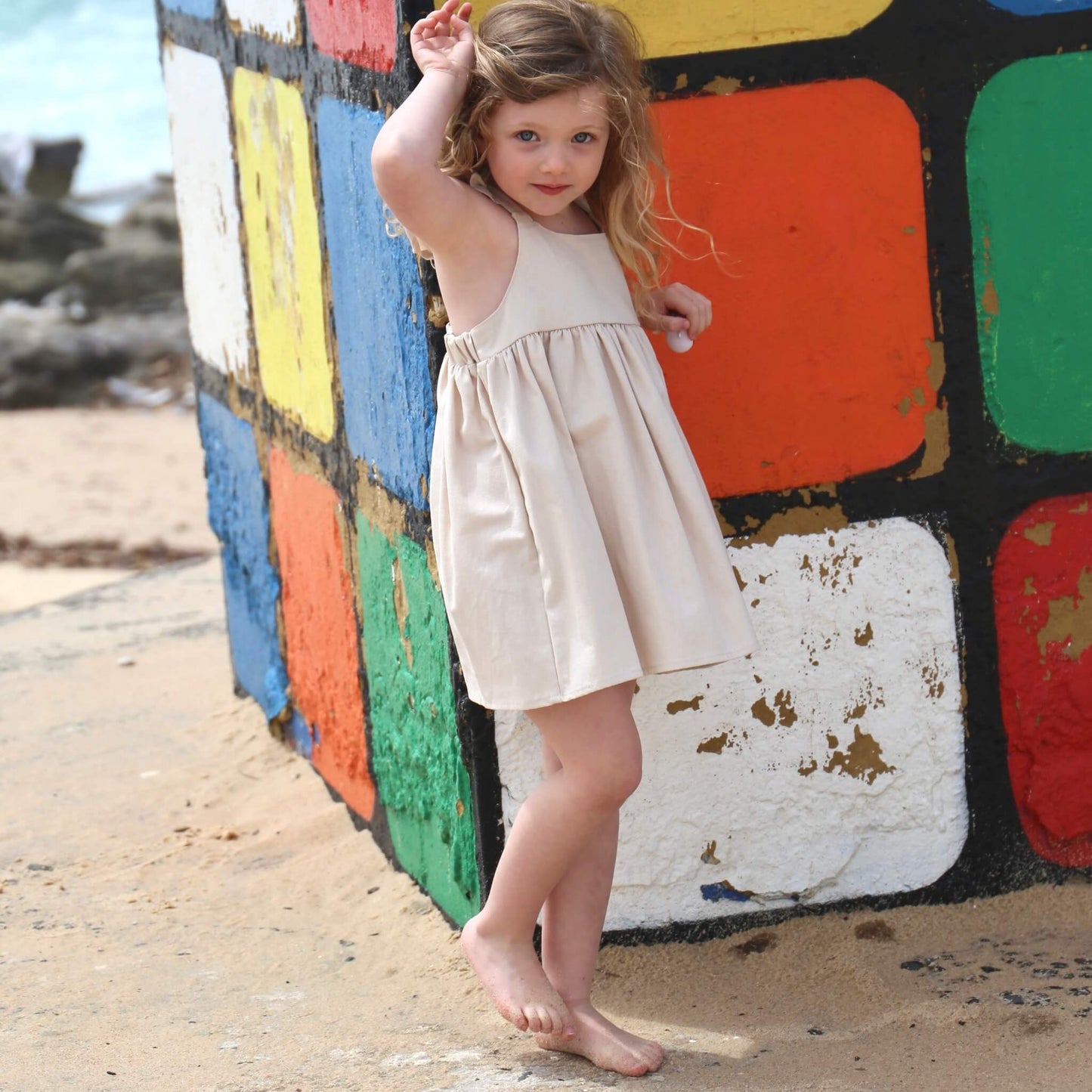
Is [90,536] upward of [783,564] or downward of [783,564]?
downward

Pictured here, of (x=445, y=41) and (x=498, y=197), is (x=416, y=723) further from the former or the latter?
(x=445, y=41)

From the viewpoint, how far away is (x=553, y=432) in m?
2.07

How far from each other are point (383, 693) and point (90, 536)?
5.37 m

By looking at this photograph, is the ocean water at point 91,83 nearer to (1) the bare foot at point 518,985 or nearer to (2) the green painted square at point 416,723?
(2) the green painted square at point 416,723

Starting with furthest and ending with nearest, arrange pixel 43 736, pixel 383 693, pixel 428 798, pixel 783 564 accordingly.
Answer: pixel 43 736
pixel 383 693
pixel 428 798
pixel 783 564

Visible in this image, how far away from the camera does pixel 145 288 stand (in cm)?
1430

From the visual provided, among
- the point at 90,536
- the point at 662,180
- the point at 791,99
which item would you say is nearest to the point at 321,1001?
the point at 662,180

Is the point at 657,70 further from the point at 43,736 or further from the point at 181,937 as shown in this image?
the point at 43,736

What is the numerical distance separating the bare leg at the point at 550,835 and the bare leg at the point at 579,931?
3cm

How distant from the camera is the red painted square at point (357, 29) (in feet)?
7.86

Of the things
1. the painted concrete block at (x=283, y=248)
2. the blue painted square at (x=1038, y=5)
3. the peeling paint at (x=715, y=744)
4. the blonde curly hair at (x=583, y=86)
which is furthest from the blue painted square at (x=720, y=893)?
the blue painted square at (x=1038, y=5)

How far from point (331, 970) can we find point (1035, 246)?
164 centimetres

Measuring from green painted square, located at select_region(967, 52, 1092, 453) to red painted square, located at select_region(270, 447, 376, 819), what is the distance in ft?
4.18

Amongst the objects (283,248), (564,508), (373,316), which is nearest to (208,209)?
(283,248)
